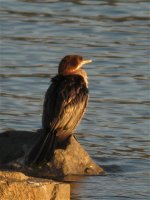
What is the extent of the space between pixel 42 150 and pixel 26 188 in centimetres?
281

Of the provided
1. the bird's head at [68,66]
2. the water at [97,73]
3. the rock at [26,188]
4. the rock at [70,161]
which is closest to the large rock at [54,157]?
the rock at [70,161]

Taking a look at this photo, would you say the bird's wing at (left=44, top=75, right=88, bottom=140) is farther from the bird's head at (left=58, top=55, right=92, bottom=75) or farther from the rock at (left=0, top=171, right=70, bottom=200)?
the rock at (left=0, top=171, right=70, bottom=200)

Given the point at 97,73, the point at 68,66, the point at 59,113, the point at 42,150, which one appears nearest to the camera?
the point at 42,150

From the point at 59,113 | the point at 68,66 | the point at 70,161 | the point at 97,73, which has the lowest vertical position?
the point at 97,73

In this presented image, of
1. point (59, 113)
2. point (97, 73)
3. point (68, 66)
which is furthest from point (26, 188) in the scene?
point (97, 73)

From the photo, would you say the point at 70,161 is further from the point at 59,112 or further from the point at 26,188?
the point at 26,188

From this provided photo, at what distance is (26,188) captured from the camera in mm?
7637

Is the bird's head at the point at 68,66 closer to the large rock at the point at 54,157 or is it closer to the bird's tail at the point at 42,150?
the large rock at the point at 54,157

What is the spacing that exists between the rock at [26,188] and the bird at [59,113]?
8.22 feet

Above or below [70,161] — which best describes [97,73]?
below

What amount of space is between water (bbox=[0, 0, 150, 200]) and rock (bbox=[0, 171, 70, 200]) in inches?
68.8

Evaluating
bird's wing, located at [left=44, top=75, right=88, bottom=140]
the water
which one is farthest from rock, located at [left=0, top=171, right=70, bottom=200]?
bird's wing, located at [left=44, top=75, right=88, bottom=140]

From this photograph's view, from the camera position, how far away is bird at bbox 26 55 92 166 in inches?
414

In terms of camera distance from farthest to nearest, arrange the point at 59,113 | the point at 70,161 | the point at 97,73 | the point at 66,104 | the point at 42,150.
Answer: the point at 97,73 → the point at 66,104 → the point at 59,113 → the point at 70,161 → the point at 42,150
